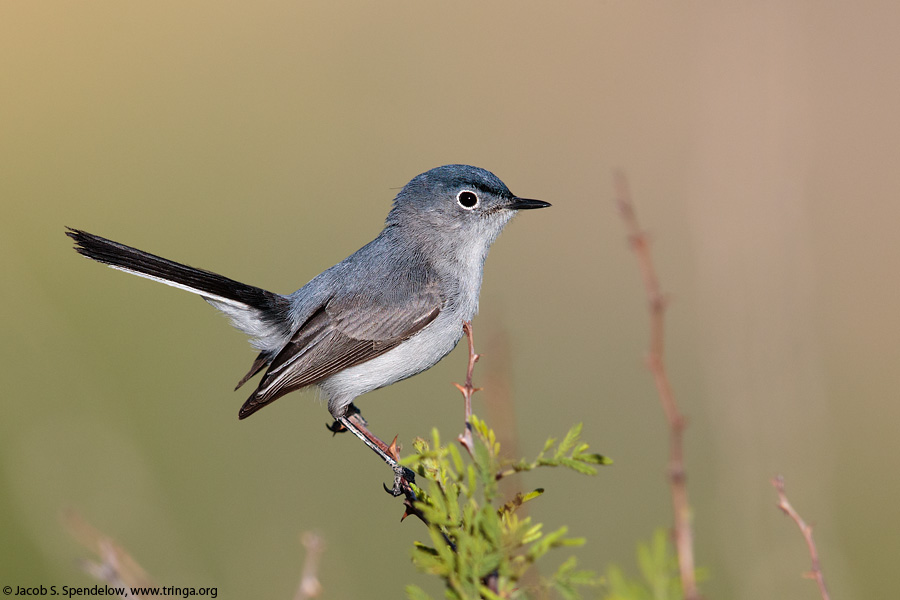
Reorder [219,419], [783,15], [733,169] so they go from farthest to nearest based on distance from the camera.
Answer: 1. [219,419]
2. [783,15]
3. [733,169]

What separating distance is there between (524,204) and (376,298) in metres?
0.70

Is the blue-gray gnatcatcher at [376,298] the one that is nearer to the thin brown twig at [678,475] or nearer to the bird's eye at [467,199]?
the bird's eye at [467,199]

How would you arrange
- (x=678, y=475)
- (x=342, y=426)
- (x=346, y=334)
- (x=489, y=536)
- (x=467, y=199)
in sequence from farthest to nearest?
(x=467, y=199) → (x=342, y=426) → (x=346, y=334) → (x=489, y=536) → (x=678, y=475)

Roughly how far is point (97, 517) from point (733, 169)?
222cm

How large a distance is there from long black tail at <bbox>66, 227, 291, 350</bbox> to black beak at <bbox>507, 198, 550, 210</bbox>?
0.98 metres

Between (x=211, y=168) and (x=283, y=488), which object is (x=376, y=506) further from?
(x=211, y=168)

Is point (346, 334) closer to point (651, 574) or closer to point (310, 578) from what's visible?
point (310, 578)

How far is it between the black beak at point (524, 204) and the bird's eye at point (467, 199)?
5.5 inches

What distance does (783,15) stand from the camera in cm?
331

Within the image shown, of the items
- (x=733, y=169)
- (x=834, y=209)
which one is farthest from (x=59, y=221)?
(x=834, y=209)

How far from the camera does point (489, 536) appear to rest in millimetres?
1157

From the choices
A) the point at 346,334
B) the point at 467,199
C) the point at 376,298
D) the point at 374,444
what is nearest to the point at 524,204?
the point at 467,199

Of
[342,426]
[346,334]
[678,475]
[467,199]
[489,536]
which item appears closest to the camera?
[678,475]

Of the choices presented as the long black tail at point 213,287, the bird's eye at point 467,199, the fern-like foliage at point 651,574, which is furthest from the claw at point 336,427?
the fern-like foliage at point 651,574
